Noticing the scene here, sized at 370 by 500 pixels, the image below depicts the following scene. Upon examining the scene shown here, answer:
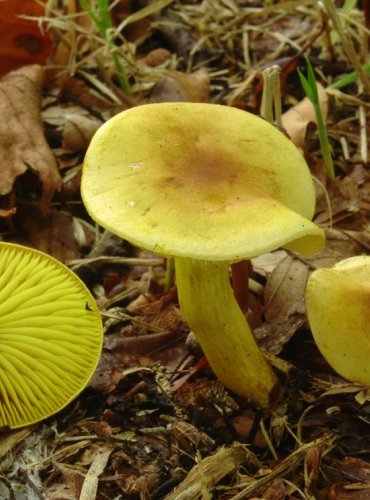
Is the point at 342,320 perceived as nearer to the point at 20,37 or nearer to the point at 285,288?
the point at 285,288

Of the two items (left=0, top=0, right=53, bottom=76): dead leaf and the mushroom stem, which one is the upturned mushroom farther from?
(left=0, top=0, right=53, bottom=76): dead leaf

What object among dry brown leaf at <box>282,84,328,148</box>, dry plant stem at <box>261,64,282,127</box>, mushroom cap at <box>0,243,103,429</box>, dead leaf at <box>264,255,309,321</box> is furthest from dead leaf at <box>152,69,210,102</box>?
mushroom cap at <box>0,243,103,429</box>

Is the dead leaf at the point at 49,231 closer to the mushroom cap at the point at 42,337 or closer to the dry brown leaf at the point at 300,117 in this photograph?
the mushroom cap at the point at 42,337

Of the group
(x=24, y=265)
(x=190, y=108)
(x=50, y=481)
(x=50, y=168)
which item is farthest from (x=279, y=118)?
(x=50, y=481)

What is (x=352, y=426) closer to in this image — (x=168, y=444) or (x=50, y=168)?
(x=168, y=444)

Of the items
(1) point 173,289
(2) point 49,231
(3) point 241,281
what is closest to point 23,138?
(2) point 49,231

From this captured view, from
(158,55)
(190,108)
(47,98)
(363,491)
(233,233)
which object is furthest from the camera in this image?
(158,55)
